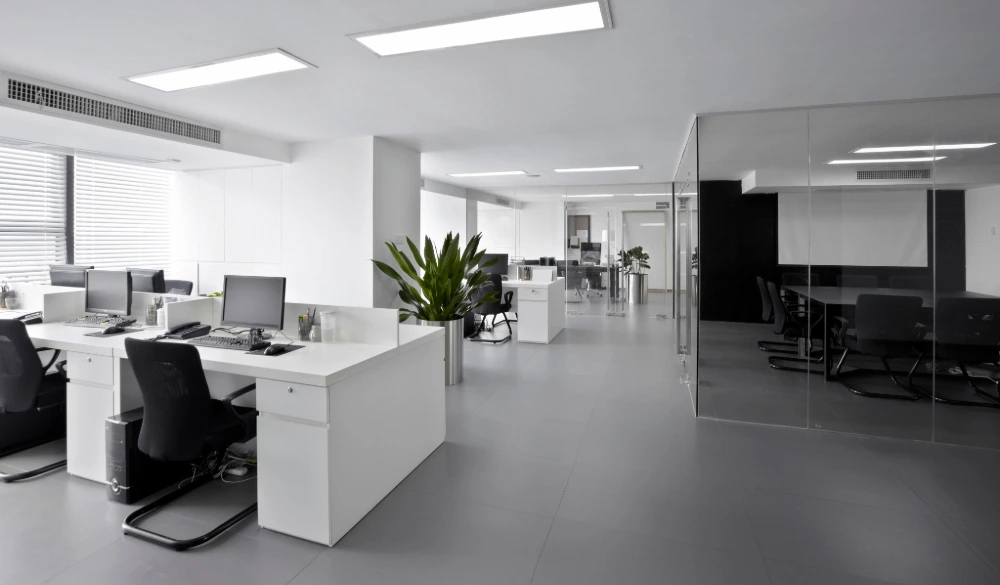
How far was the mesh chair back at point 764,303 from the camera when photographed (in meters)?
4.25

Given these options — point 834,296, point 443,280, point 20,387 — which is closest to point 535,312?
point 443,280

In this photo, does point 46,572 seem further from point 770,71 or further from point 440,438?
point 770,71

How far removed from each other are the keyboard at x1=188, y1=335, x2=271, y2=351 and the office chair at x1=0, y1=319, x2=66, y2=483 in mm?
842

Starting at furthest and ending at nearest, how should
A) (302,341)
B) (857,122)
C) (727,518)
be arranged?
(857,122), (302,341), (727,518)

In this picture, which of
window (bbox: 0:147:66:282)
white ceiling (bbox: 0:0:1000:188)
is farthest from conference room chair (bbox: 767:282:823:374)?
window (bbox: 0:147:66:282)

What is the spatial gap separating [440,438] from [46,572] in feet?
6.83

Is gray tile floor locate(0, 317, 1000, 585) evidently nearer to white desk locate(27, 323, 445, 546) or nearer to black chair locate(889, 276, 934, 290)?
white desk locate(27, 323, 445, 546)

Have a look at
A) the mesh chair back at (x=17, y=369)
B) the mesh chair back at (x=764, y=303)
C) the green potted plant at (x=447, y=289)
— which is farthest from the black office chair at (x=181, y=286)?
the mesh chair back at (x=764, y=303)

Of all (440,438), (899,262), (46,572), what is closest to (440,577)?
(440,438)

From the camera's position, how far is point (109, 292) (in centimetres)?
385

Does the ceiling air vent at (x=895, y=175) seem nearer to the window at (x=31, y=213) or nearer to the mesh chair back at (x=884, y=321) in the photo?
the mesh chair back at (x=884, y=321)

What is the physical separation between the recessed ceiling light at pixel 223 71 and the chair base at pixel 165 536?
105 inches

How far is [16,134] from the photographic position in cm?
446

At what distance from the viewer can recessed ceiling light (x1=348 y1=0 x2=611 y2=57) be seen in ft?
8.09
